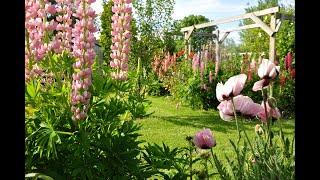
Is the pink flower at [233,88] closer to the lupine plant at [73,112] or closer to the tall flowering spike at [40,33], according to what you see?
the lupine plant at [73,112]

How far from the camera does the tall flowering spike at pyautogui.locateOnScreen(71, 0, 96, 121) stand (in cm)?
193

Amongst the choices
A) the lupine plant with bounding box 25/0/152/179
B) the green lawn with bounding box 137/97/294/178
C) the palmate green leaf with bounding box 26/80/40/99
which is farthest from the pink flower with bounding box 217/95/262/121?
the green lawn with bounding box 137/97/294/178

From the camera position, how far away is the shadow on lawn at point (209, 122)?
664 centimetres

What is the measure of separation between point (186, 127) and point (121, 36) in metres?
4.53

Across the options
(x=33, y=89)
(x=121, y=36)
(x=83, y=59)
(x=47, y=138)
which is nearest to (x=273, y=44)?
(x=121, y=36)

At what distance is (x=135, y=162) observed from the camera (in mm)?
1992

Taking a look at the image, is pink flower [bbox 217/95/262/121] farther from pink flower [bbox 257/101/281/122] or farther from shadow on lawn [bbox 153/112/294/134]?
shadow on lawn [bbox 153/112/294/134]

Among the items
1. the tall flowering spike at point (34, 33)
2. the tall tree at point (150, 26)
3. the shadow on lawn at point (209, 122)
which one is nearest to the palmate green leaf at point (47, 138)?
the tall flowering spike at point (34, 33)

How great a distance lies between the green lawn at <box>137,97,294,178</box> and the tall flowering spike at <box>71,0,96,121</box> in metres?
3.13

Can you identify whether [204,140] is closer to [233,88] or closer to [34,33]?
[233,88]

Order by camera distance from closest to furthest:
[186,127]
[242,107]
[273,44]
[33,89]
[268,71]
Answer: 1. [268,71]
2. [242,107]
3. [33,89]
4. [186,127]
5. [273,44]

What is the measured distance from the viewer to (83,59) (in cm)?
196
